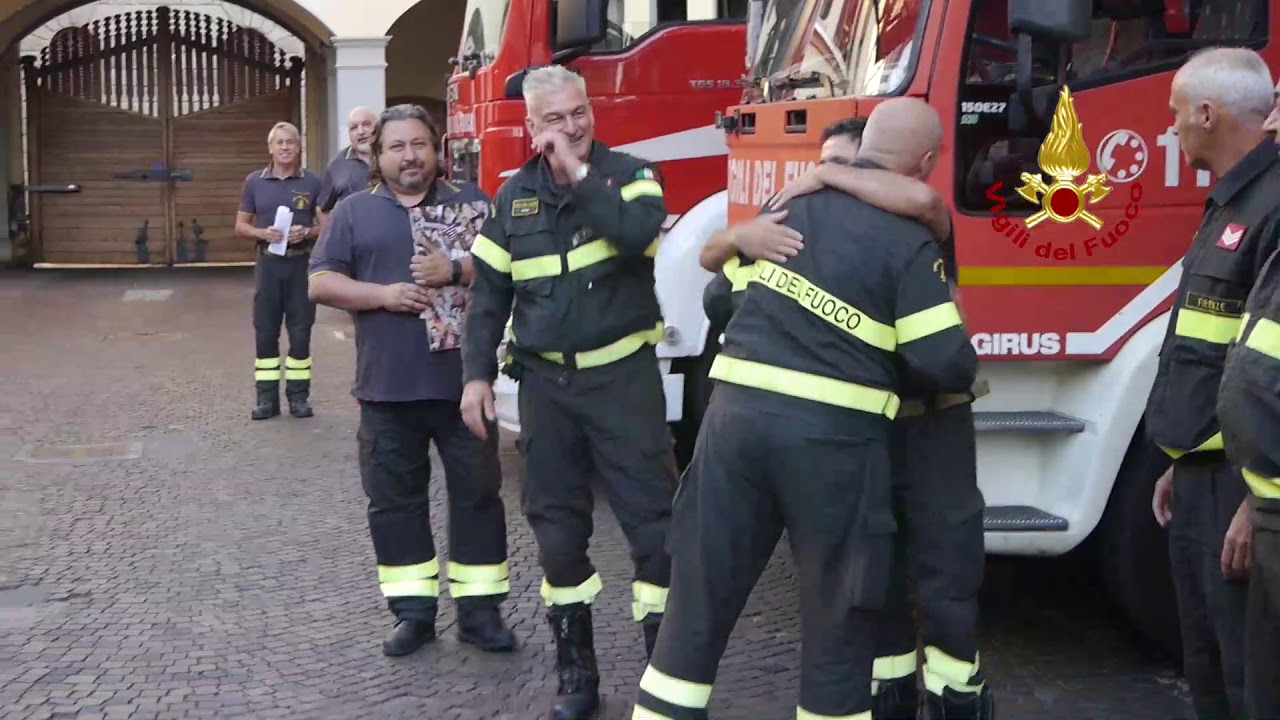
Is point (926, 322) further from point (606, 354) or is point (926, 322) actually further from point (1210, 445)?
point (606, 354)

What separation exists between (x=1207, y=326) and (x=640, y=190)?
1642 mm

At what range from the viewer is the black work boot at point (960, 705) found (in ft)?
14.5

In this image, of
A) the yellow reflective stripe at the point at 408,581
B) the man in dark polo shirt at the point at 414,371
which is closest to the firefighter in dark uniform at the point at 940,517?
the man in dark polo shirt at the point at 414,371

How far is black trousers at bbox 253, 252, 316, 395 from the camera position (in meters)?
10.4

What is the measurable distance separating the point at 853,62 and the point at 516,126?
2.45 m

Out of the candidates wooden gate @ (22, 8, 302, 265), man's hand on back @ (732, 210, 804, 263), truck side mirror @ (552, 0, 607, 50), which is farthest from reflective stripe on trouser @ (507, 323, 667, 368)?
wooden gate @ (22, 8, 302, 265)

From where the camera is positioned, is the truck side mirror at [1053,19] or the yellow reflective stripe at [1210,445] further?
the truck side mirror at [1053,19]

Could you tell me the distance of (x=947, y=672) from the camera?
14.5 feet

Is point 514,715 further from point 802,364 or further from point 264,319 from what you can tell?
point 264,319

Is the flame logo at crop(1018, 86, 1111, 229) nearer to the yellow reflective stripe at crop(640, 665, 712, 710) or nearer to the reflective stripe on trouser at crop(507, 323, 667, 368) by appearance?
the reflective stripe on trouser at crop(507, 323, 667, 368)

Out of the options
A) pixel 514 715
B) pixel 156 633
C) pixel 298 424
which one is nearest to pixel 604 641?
pixel 514 715

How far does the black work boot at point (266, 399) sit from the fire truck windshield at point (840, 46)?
5029 mm

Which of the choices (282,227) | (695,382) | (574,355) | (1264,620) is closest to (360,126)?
(282,227)

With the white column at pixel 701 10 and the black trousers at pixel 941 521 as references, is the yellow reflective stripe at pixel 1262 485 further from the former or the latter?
the white column at pixel 701 10
